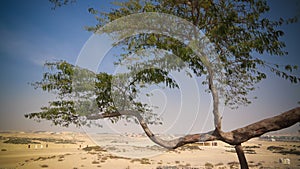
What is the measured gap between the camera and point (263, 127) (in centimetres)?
384

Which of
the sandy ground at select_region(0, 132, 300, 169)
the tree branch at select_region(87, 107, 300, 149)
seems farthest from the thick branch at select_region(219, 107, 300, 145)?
the sandy ground at select_region(0, 132, 300, 169)

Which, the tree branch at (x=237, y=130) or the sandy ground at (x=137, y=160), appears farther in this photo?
the sandy ground at (x=137, y=160)

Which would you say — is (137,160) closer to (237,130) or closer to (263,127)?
(237,130)

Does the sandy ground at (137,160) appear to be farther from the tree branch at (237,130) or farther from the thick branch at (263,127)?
the thick branch at (263,127)

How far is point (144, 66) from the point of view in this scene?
4754 mm

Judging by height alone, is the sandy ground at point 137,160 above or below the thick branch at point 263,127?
below

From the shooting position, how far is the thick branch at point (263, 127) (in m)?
3.50

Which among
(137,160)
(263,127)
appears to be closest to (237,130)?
(263,127)

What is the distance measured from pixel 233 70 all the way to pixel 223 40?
0.86 m

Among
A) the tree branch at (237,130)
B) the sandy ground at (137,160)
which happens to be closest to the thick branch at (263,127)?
the tree branch at (237,130)

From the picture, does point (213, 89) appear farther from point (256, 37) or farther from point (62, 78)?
point (62, 78)

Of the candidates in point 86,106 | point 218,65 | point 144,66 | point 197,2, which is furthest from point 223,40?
point 86,106

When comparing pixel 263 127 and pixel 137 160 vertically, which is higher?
pixel 263 127

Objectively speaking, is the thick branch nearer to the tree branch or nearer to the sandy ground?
the tree branch
